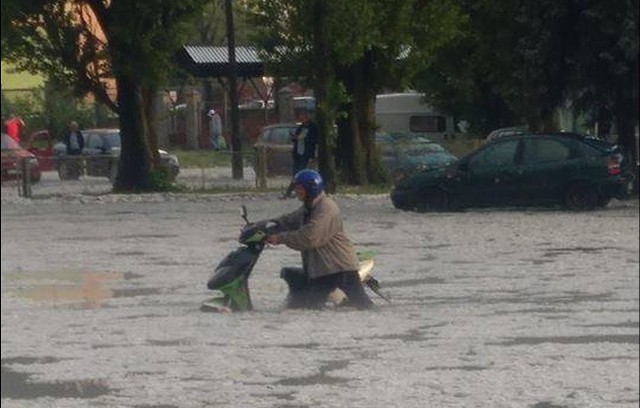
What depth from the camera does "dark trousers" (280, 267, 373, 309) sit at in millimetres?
10164

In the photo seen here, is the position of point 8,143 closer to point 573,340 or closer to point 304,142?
point 304,142

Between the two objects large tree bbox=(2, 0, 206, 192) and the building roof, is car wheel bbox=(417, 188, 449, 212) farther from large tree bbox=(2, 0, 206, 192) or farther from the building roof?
large tree bbox=(2, 0, 206, 192)

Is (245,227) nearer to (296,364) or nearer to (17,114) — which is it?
(296,364)

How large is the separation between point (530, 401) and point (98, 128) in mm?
3058

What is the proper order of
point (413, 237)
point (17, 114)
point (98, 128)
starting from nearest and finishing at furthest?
point (17, 114)
point (98, 128)
point (413, 237)

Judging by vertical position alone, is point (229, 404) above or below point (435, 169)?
below

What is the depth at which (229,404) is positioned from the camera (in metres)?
6.59

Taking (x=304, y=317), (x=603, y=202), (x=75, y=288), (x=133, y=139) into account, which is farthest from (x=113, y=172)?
(x=603, y=202)

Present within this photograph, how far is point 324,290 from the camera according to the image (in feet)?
33.6

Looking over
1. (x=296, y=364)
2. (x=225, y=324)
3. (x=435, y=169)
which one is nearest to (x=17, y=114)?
(x=296, y=364)

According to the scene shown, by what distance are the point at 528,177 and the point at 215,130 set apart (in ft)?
17.1

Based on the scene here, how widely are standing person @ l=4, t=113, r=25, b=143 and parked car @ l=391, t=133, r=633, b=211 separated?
4095mm

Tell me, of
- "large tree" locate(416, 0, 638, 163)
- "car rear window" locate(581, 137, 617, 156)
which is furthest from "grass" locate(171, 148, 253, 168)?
"car rear window" locate(581, 137, 617, 156)

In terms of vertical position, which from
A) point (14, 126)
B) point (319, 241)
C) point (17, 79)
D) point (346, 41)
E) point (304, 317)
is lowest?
point (304, 317)
